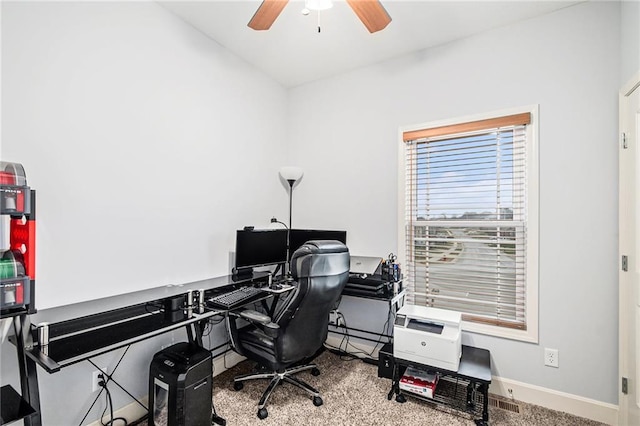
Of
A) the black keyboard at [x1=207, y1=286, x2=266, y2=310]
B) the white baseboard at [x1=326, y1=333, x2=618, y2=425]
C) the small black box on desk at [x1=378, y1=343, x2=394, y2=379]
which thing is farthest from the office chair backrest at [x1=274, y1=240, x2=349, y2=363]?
the white baseboard at [x1=326, y1=333, x2=618, y2=425]

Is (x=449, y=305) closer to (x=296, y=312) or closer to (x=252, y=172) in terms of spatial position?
(x=296, y=312)

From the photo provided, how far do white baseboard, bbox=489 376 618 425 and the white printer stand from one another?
501 millimetres

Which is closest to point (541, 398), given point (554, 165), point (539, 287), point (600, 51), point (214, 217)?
point (539, 287)

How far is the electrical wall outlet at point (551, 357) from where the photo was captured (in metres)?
2.18

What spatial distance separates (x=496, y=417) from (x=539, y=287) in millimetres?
929

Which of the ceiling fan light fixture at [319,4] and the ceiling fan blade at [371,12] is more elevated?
the ceiling fan light fixture at [319,4]

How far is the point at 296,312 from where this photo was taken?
2.02 m

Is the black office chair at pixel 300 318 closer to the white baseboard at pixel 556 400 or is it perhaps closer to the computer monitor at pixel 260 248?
the computer monitor at pixel 260 248

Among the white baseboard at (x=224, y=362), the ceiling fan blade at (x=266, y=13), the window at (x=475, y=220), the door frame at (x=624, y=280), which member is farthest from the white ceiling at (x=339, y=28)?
the white baseboard at (x=224, y=362)

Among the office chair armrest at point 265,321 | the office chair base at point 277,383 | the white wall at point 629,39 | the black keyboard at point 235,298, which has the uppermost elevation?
the white wall at point 629,39

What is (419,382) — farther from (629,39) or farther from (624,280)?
(629,39)

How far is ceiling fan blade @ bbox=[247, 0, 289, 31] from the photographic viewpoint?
1617 millimetres

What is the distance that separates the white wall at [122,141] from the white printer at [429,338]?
1.52 meters

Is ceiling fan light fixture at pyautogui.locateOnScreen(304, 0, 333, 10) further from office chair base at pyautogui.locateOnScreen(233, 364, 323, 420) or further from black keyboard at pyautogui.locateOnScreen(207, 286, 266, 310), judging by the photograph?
office chair base at pyautogui.locateOnScreen(233, 364, 323, 420)
